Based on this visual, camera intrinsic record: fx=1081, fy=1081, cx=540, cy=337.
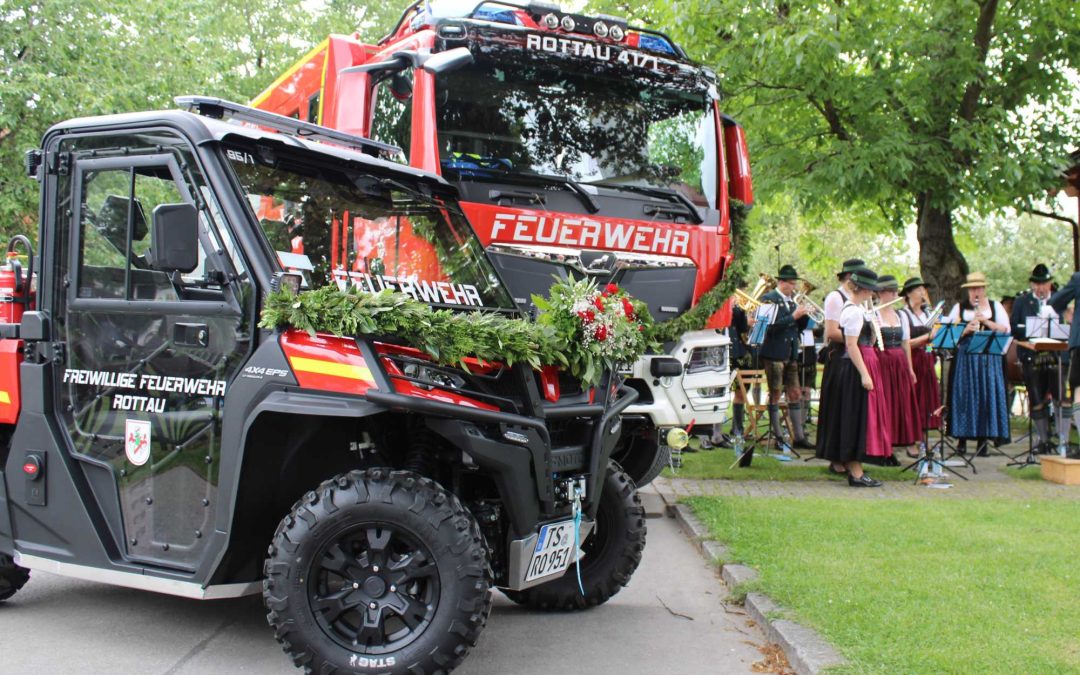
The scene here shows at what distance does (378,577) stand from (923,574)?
3502 millimetres

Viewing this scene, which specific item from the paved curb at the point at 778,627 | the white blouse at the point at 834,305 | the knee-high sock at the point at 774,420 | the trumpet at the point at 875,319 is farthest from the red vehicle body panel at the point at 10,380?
the knee-high sock at the point at 774,420

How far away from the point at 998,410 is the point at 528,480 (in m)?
9.21

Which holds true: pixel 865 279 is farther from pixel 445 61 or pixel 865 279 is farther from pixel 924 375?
pixel 445 61

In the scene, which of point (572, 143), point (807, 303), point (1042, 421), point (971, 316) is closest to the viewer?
point (572, 143)

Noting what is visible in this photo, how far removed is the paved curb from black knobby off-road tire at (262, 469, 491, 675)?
1541mm

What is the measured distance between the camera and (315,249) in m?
5.20

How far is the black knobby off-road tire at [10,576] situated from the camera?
19.3 feet

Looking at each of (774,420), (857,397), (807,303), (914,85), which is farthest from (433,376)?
(914,85)

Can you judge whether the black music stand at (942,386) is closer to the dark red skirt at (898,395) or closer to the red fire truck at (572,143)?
the dark red skirt at (898,395)

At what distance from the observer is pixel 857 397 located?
411 inches

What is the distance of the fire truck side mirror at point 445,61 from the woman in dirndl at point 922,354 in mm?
6243

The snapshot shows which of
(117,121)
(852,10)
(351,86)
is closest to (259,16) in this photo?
(852,10)

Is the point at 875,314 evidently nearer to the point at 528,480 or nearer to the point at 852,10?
the point at 852,10

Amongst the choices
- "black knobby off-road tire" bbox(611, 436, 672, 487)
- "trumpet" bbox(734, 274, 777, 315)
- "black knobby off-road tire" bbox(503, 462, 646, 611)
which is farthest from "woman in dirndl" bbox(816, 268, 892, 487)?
"black knobby off-road tire" bbox(503, 462, 646, 611)
